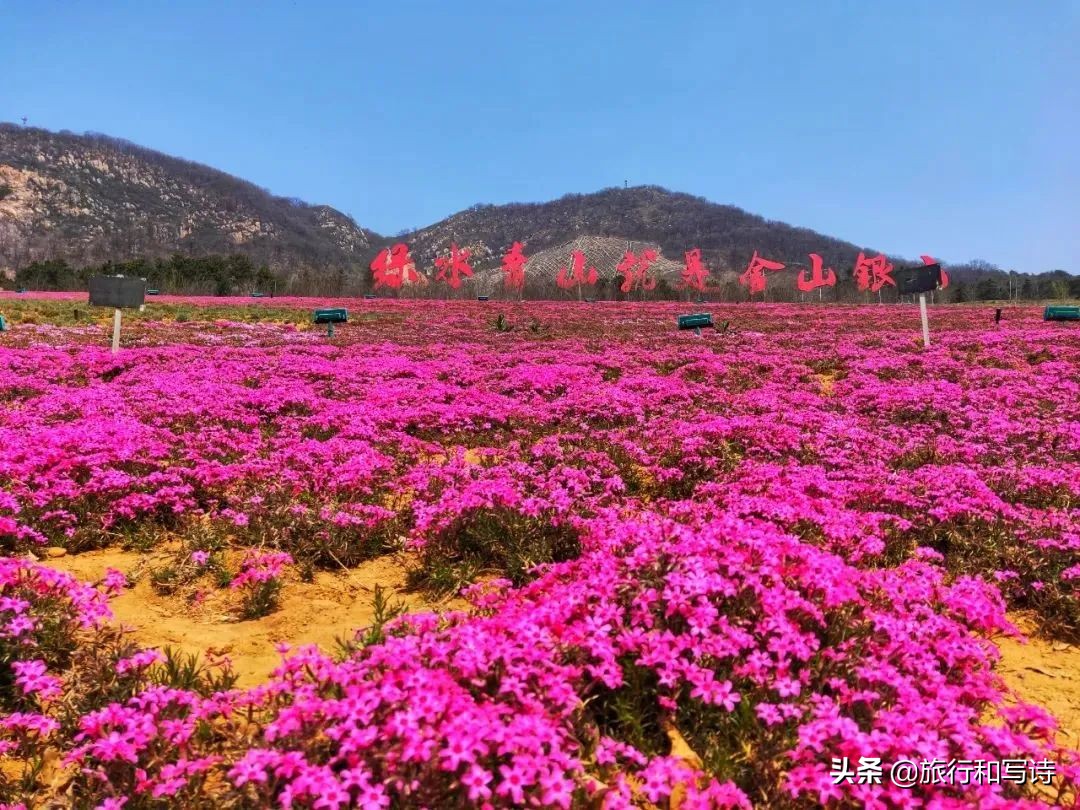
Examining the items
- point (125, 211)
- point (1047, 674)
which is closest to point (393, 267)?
point (1047, 674)

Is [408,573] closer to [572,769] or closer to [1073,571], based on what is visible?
[572,769]

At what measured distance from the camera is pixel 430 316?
127ft

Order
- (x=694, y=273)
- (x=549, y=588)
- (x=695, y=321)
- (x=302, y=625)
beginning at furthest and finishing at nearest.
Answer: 1. (x=694, y=273)
2. (x=695, y=321)
3. (x=302, y=625)
4. (x=549, y=588)

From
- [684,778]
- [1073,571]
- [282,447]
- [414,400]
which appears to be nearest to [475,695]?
[684,778]

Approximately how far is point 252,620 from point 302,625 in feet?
1.39

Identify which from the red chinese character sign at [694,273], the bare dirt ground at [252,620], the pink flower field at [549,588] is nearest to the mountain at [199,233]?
→ the red chinese character sign at [694,273]

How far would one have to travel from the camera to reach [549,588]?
157 inches

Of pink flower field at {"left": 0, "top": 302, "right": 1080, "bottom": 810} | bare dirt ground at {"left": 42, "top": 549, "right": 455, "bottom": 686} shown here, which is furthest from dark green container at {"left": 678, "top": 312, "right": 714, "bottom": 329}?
bare dirt ground at {"left": 42, "top": 549, "right": 455, "bottom": 686}

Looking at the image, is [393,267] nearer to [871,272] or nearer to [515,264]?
[515,264]

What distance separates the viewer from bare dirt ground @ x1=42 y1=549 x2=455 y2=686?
4172 mm

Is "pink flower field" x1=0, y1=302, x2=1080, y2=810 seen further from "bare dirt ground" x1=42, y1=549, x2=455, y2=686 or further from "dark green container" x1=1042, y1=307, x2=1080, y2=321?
"dark green container" x1=1042, y1=307, x2=1080, y2=321

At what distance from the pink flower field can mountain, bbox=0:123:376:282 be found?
5380 inches

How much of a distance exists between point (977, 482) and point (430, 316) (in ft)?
115

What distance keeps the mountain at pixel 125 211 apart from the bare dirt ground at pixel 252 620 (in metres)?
140
